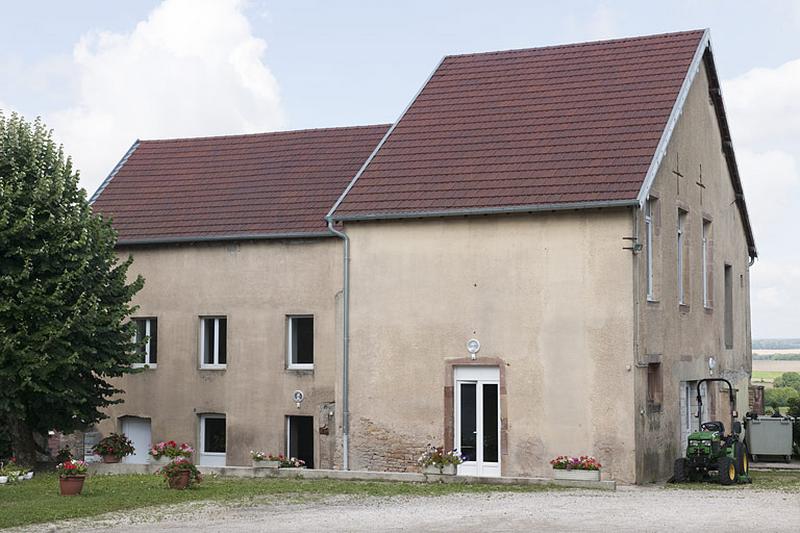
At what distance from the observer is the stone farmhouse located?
24.1m

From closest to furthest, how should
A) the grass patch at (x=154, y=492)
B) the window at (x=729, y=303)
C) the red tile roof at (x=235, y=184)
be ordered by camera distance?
1. the grass patch at (x=154, y=492)
2. the red tile roof at (x=235, y=184)
3. the window at (x=729, y=303)

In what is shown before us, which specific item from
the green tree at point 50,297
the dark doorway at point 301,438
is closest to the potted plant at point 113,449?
the green tree at point 50,297

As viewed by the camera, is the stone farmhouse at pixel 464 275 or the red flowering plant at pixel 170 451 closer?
the stone farmhouse at pixel 464 275

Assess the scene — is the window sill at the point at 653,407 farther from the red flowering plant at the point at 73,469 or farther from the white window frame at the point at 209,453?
the red flowering plant at the point at 73,469

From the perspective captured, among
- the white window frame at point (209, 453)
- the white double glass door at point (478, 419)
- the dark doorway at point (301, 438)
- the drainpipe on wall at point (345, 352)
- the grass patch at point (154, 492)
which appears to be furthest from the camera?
the white window frame at point (209, 453)

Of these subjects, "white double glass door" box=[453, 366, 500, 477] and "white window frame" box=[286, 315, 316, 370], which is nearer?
"white double glass door" box=[453, 366, 500, 477]

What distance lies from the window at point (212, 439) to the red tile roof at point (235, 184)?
4.41m

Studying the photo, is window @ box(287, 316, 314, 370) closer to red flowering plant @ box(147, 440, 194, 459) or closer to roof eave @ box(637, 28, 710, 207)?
red flowering plant @ box(147, 440, 194, 459)

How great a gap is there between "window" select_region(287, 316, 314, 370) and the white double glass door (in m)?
4.51

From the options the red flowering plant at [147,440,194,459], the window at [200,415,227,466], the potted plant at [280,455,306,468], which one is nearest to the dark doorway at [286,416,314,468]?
the window at [200,415,227,466]

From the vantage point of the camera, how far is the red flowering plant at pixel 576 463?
2275 centimetres

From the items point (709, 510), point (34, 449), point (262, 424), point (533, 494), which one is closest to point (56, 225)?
point (34, 449)

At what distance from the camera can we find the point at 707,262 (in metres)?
30.1

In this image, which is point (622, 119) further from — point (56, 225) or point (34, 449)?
point (34, 449)
